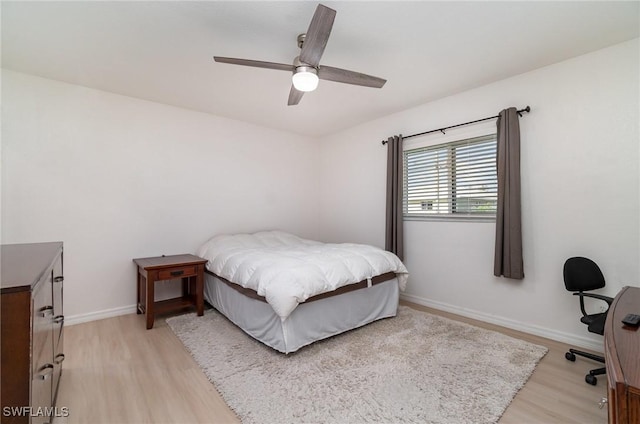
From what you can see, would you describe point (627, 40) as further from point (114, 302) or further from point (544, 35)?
point (114, 302)

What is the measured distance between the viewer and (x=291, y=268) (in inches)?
94.6

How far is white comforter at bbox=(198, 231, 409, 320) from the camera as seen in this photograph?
7.38ft

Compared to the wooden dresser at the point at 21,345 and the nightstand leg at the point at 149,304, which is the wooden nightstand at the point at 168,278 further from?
the wooden dresser at the point at 21,345

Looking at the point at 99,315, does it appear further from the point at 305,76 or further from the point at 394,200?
the point at 394,200

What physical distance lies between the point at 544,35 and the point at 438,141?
4.58 feet

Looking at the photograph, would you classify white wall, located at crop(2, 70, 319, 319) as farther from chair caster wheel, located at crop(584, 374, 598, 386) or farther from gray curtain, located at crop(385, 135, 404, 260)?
chair caster wheel, located at crop(584, 374, 598, 386)

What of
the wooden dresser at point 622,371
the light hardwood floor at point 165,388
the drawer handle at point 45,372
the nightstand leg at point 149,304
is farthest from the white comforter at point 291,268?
the wooden dresser at point 622,371

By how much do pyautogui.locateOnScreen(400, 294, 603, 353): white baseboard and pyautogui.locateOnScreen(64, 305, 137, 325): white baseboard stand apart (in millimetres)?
3382

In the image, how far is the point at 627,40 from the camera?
2.29 m

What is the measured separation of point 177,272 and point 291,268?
1392 mm

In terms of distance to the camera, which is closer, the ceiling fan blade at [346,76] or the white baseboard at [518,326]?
the ceiling fan blade at [346,76]

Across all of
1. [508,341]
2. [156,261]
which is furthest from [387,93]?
[156,261]

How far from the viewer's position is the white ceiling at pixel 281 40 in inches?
75.8

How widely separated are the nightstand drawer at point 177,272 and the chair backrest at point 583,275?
11.3 feet
